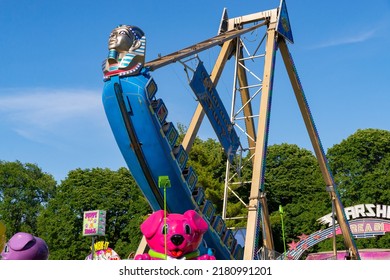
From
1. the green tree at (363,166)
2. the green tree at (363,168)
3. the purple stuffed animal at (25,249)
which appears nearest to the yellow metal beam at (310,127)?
the purple stuffed animal at (25,249)

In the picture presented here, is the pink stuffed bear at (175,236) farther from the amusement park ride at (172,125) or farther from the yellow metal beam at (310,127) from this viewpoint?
the yellow metal beam at (310,127)

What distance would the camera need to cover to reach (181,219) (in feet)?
39.8

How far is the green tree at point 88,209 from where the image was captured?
41.2m

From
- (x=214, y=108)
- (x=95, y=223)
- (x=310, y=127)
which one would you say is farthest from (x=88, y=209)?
(x=214, y=108)

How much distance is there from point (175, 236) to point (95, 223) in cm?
1111

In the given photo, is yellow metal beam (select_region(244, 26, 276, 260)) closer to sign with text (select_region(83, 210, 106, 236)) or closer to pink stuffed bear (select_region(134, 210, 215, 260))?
pink stuffed bear (select_region(134, 210, 215, 260))

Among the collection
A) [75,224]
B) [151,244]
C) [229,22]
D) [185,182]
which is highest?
[229,22]

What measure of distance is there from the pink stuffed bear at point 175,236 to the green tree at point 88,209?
2796 cm

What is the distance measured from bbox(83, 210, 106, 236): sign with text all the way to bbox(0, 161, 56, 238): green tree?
24.4m

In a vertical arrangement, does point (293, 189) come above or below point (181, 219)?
above

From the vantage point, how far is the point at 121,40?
13609mm

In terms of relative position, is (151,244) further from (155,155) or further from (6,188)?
(6,188)
